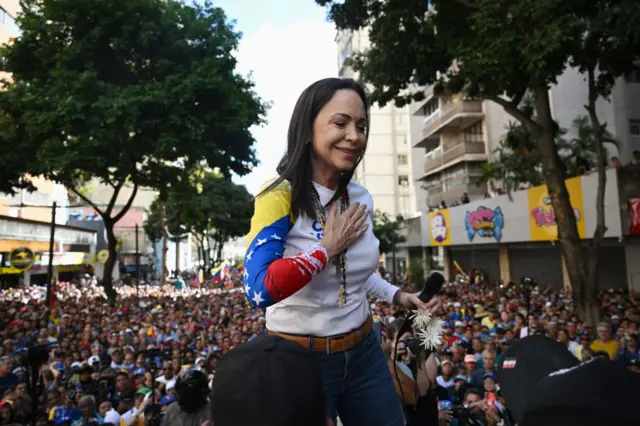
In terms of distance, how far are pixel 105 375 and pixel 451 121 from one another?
30.8 m

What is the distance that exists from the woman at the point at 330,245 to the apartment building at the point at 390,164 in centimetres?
5516

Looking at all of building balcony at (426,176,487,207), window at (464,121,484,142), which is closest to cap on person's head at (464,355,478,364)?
building balcony at (426,176,487,207)

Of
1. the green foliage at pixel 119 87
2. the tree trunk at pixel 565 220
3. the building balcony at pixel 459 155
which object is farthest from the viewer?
the building balcony at pixel 459 155

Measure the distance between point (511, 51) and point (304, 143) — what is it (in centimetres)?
943

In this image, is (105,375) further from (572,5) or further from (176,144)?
(572,5)

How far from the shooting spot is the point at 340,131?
75.0 inches

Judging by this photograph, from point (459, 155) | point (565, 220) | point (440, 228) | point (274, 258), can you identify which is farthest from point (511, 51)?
point (459, 155)

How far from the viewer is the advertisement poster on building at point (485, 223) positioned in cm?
2411

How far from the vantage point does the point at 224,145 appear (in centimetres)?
1847

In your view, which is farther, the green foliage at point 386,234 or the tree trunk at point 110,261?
the green foliage at point 386,234

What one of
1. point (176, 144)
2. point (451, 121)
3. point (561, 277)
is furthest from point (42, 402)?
point (451, 121)

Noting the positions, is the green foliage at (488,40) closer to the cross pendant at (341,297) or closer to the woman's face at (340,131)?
the woman's face at (340,131)

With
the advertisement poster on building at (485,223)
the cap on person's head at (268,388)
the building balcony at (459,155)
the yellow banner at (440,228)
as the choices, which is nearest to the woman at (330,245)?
the cap on person's head at (268,388)

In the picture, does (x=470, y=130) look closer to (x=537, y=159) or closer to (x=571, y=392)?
(x=537, y=159)
